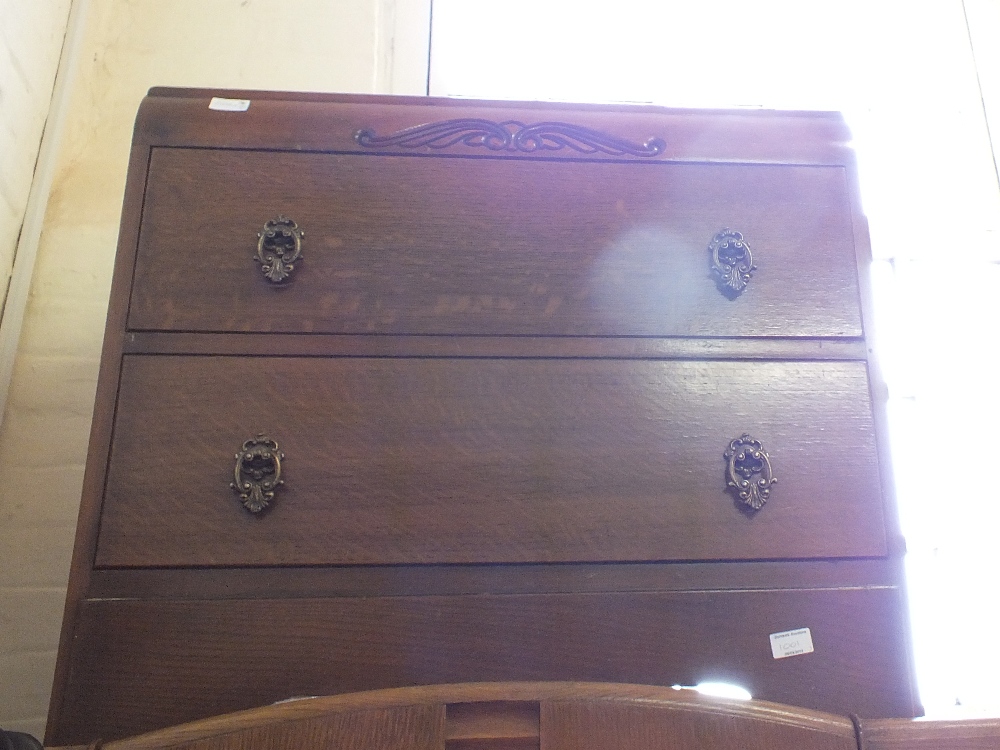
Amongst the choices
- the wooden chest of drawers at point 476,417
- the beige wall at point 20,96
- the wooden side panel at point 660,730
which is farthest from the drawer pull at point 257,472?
the beige wall at point 20,96

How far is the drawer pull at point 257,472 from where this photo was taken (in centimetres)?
65

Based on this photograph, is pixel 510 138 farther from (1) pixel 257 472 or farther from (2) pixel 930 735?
(2) pixel 930 735

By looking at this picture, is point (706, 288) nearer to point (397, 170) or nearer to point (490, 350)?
point (490, 350)

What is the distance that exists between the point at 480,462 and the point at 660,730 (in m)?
0.29

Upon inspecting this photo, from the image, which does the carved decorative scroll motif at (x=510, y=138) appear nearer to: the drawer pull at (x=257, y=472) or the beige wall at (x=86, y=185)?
the drawer pull at (x=257, y=472)

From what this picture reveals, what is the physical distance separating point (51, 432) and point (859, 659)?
1.21 metres

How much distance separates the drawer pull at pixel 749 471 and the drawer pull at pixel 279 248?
0.50 metres

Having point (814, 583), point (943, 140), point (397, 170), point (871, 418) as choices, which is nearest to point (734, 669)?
point (814, 583)

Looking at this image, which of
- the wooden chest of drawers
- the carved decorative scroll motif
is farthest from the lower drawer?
the carved decorative scroll motif

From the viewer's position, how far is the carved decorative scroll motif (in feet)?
2.50

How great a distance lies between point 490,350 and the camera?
71 centimetres

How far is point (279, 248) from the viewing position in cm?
72

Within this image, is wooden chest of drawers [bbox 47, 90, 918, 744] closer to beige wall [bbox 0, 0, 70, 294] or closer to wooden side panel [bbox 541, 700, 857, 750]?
wooden side panel [bbox 541, 700, 857, 750]

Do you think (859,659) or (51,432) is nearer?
(859,659)
